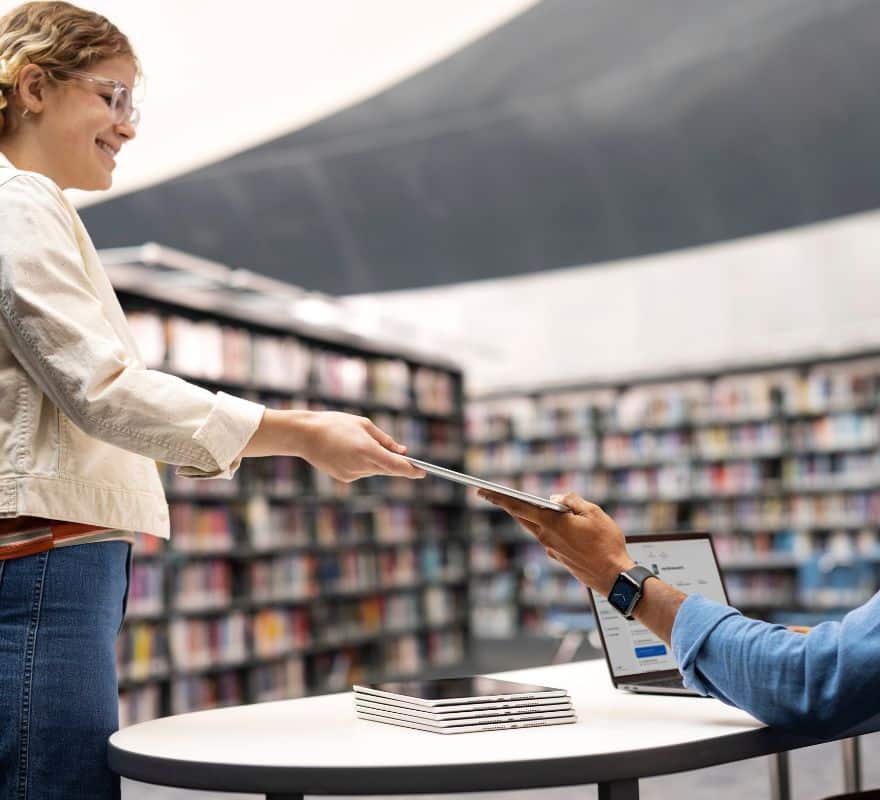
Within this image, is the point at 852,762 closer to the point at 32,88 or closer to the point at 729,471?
the point at 32,88

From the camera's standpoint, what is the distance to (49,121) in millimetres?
1342

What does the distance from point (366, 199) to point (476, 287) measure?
1.64 metres

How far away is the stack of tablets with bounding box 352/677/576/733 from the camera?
1.25 metres

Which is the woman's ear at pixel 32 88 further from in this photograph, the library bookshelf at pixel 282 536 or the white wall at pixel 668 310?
the white wall at pixel 668 310

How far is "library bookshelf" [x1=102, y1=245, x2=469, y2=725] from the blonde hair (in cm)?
417

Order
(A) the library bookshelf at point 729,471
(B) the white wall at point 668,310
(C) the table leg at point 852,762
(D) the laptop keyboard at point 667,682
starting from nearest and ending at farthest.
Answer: (D) the laptop keyboard at point 667,682 → (C) the table leg at point 852,762 → (A) the library bookshelf at point 729,471 → (B) the white wall at point 668,310

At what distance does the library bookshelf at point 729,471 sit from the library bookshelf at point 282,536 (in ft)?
3.74

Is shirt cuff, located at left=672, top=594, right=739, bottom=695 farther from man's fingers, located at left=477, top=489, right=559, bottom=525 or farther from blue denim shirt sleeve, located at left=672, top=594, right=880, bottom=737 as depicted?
man's fingers, located at left=477, top=489, right=559, bottom=525

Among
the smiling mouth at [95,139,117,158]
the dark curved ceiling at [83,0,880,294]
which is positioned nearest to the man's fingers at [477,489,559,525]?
the smiling mouth at [95,139,117,158]

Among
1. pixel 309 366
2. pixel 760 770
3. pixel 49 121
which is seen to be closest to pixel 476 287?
pixel 309 366

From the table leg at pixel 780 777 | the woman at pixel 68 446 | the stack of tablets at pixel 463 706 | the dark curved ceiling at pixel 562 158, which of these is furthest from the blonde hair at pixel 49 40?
the dark curved ceiling at pixel 562 158

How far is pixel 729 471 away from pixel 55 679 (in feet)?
29.2

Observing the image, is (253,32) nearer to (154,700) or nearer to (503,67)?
(503,67)

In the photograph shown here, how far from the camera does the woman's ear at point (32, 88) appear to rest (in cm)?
129
